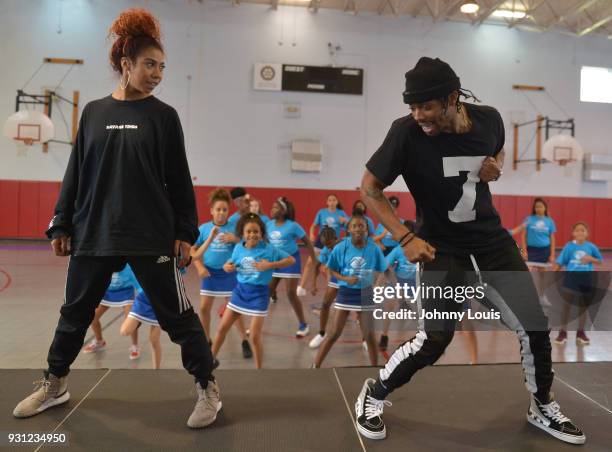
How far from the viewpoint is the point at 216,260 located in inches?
158

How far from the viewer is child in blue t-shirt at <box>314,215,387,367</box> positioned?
3.47 metres

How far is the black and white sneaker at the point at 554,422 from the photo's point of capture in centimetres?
192

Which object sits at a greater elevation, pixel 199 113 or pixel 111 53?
pixel 199 113

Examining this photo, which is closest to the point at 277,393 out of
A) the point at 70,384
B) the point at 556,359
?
the point at 70,384

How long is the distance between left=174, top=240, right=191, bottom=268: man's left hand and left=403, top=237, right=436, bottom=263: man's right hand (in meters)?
1.02

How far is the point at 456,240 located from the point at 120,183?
4.97 ft

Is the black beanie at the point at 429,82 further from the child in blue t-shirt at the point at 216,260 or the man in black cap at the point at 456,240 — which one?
the child in blue t-shirt at the point at 216,260

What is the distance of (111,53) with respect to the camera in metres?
1.98

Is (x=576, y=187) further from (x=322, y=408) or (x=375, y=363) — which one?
(x=322, y=408)

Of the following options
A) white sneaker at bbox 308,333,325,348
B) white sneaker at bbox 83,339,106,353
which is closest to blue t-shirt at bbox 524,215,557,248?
white sneaker at bbox 308,333,325,348

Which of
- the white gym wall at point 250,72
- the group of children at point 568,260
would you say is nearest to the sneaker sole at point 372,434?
the group of children at point 568,260

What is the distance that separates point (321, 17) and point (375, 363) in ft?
36.6

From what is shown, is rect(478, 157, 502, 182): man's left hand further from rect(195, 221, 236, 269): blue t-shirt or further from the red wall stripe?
the red wall stripe

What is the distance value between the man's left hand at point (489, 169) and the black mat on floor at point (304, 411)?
1185 mm
